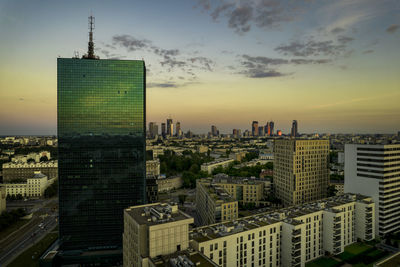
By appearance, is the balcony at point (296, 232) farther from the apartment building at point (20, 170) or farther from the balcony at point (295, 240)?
the apartment building at point (20, 170)

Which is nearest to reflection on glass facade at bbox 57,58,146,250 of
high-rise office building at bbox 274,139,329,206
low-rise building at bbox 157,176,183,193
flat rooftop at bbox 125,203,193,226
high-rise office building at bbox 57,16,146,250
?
high-rise office building at bbox 57,16,146,250

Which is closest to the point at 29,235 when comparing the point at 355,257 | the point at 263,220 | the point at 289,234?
the point at 263,220

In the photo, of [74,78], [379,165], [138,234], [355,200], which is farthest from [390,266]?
[74,78]

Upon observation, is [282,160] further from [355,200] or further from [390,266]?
[390,266]

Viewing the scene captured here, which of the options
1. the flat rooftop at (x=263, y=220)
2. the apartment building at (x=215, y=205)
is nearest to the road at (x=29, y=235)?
the apartment building at (x=215, y=205)

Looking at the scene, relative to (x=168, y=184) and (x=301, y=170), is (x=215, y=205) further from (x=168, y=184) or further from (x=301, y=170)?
(x=168, y=184)
